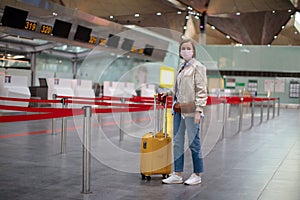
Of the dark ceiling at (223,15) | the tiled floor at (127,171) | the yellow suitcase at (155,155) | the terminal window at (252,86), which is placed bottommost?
the tiled floor at (127,171)

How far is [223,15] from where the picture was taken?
3388cm

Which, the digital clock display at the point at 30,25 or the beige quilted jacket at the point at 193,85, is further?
the digital clock display at the point at 30,25

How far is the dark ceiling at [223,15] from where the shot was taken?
2586 centimetres

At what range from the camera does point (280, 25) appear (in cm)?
3784

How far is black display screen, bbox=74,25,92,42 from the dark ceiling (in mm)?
1337

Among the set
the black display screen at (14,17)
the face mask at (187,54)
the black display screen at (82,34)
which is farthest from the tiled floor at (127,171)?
the black display screen at (82,34)

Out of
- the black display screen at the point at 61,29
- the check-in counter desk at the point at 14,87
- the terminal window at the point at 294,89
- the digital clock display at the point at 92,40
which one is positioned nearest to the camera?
the check-in counter desk at the point at 14,87

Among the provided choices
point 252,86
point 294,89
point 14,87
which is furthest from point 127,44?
point 294,89

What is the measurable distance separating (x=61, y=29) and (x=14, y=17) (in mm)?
3444

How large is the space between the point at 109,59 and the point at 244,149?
20.8 metres

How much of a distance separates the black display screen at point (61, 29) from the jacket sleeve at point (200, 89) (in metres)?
13.2

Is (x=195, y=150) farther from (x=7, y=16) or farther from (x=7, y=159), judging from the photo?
(x=7, y=16)

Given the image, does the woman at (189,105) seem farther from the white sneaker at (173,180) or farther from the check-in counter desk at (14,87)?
the check-in counter desk at (14,87)

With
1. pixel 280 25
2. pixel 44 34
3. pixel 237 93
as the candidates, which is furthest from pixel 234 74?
pixel 44 34
